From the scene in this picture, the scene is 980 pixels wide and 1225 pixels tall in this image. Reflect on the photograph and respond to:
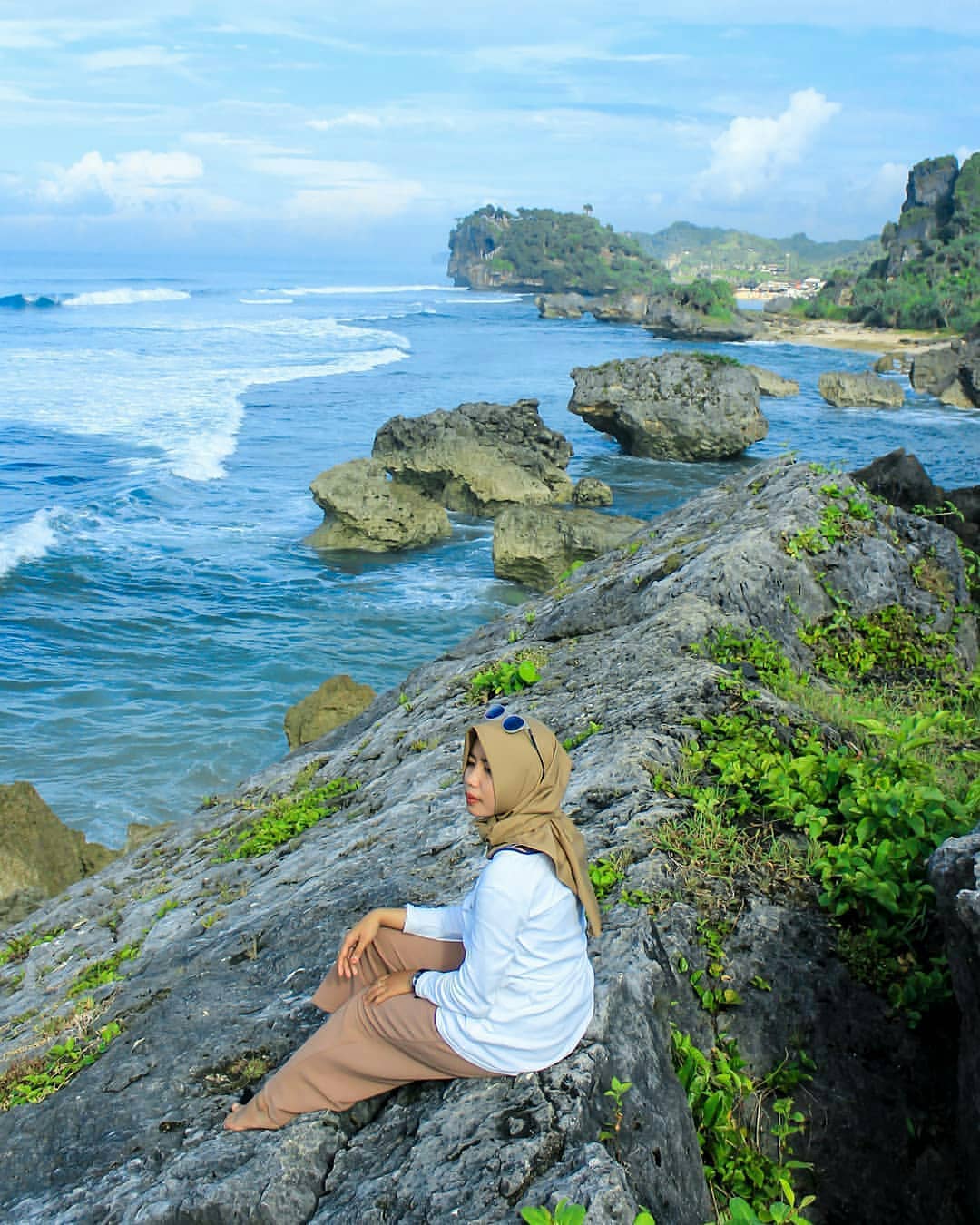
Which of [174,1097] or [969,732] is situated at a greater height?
[969,732]

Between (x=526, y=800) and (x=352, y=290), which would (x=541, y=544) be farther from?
(x=352, y=290)

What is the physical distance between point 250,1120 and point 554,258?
169m

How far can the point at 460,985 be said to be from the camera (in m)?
3.38

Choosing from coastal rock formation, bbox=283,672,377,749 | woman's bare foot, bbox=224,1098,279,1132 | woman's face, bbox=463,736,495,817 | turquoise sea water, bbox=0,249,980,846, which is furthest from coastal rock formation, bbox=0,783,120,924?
woman's face, bbox=463,736,495,817

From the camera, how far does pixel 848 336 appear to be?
8575 cm

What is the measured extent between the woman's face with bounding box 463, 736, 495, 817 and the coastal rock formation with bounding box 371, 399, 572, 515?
80.6 ft

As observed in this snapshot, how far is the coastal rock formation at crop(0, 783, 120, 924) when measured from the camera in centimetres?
986

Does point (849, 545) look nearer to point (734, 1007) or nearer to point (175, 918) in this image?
point (734, 1007)

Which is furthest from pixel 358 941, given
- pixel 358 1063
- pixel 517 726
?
pixel 517 726

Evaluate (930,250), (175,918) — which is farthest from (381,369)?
(930,250)

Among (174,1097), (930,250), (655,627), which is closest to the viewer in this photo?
(174,1097)

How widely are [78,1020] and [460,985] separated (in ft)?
8.76

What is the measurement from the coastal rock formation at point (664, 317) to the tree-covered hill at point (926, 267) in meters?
13.3

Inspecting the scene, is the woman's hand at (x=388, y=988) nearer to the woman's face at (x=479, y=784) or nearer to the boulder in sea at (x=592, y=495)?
the woman's face at (x=479, y=784)
